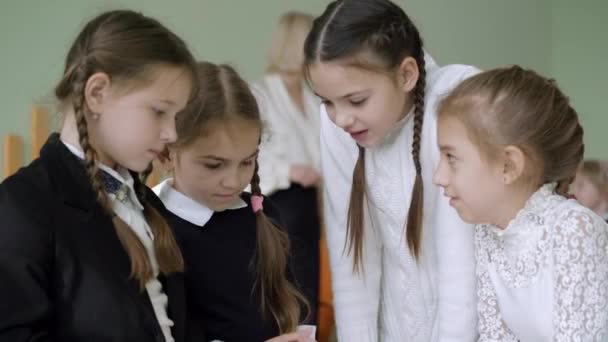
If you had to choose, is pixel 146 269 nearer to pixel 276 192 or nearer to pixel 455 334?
pixel 455 334

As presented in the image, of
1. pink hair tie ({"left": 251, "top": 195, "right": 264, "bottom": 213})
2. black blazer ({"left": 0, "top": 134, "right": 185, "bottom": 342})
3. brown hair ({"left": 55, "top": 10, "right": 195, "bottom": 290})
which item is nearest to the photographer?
black blazer ({"left": 0, "top": 134, "right": 185, "bottom": 342})

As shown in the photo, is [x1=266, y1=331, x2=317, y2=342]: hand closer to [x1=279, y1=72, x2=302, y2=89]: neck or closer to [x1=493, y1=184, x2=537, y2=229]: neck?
[x1=493, y1=184, x2=537, y2=229]: neck

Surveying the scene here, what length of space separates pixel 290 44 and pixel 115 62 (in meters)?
1.85

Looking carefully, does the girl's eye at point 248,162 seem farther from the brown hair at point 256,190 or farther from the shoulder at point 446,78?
the shoulder at point 446,78

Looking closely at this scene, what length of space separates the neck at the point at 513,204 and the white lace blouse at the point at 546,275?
2 cm

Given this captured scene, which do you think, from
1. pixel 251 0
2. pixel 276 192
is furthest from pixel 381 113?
pixel 251 0

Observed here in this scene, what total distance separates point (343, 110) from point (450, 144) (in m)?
0.23

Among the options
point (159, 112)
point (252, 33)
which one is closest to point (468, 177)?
point (159, 112)

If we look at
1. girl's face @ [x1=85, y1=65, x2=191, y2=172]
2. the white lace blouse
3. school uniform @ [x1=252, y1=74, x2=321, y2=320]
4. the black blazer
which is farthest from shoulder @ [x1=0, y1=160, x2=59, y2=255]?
school uniform @ [x1=252, y1=74, x2=321, y2=320]

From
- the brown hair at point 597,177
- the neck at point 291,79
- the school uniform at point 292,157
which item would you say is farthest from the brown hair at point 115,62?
the brown hair at point 597,177

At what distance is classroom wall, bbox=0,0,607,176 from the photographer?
3.38 metres

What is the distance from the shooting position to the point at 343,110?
1.52 meters

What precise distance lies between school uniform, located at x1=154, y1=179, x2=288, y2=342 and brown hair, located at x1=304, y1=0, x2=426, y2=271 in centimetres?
32

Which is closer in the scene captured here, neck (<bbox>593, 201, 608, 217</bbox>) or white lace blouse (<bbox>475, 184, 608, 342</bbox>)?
white lace blouse (<bbox>475, 184, 608, 342</bbox>)
